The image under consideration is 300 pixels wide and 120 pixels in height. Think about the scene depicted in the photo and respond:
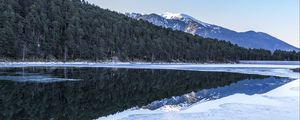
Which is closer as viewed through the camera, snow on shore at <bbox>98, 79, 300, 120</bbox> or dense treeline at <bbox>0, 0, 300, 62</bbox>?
snow on shore at <bbox>98, 79, 300, 120</bbox>

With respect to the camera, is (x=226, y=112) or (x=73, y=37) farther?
(x=73, y=37)

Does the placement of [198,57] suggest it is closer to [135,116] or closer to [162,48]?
[162,48]

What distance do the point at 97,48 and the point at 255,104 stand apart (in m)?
110

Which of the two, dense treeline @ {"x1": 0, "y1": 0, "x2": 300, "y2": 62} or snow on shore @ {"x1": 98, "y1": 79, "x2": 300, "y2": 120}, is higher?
dense treeline @ {"x1": 0, "y1": 0, "x2": 300, "y2": 62}

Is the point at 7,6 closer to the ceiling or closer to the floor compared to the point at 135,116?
closer to the ceiling

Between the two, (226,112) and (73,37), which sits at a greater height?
(73,37)

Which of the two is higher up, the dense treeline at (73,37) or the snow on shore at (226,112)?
the dense treeline at (73,37)

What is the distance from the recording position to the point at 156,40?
16900cm

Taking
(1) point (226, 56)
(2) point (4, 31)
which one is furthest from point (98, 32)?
(1) point (226, 56)

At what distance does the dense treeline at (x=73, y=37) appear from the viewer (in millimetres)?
112188

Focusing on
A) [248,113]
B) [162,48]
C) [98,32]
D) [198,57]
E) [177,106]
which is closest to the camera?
[248,113]

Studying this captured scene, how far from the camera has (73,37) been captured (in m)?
132

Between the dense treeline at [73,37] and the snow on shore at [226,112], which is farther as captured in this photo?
the dense treeline at [73,37]

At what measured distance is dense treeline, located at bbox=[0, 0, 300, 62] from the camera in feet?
368
